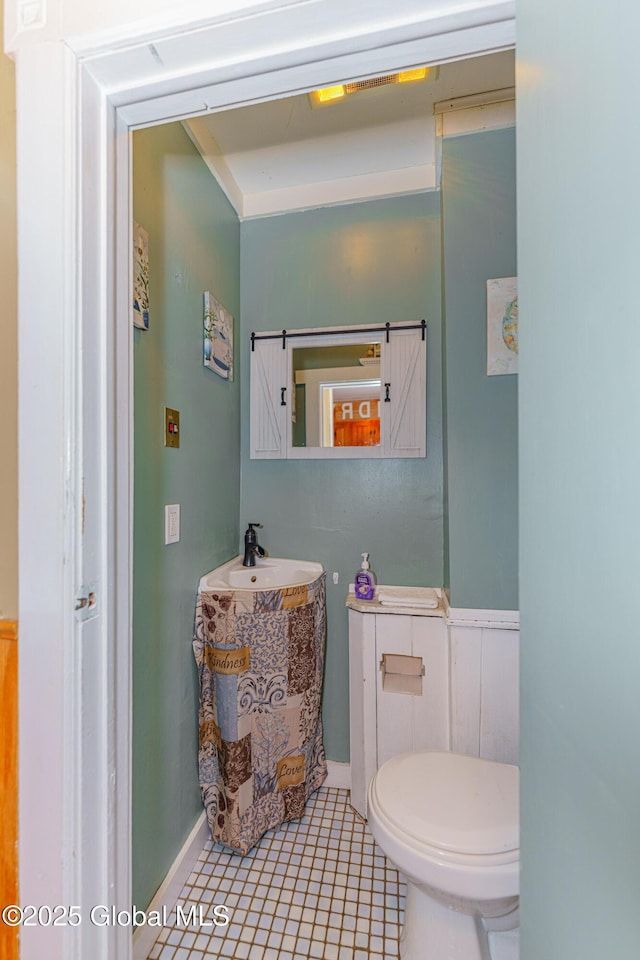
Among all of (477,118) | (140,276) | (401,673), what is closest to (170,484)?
(140,276)

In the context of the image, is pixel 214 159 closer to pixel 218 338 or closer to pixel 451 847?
pixel 218 338

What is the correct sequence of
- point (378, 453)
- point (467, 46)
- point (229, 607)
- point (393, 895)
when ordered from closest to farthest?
point (467, 46), point (393, 895), point (229, 607), point (378, 453)

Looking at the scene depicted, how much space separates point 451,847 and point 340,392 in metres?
1.56

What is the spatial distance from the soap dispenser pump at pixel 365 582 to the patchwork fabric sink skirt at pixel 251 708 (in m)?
0.26

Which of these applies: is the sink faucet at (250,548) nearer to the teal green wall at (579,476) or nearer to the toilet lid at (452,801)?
the toilet lid at (452,801)

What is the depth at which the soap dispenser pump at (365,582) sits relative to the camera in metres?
1.70

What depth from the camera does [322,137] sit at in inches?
64.0

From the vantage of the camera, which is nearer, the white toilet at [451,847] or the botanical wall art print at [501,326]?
the white toilet at [451,847]

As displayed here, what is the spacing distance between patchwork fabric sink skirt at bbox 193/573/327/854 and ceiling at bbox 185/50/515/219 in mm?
1724

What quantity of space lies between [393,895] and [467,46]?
2079 millimetres

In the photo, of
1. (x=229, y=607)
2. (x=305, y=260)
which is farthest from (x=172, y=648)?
(x=305, y=260)

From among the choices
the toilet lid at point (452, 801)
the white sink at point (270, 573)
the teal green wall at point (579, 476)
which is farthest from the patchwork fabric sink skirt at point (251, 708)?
the teal green wall at point (579, 476)

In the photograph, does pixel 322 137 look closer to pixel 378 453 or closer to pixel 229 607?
pixel 378 453

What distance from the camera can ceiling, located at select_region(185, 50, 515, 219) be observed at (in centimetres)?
143
